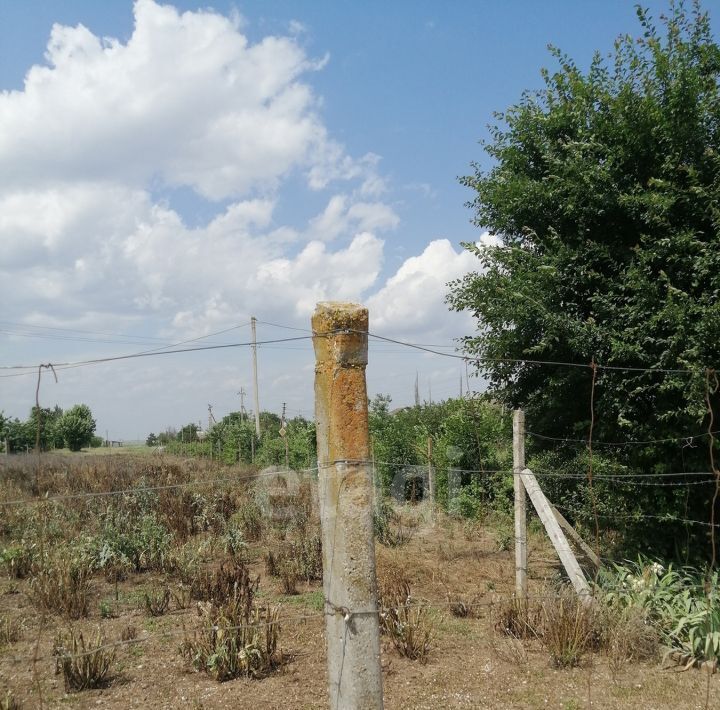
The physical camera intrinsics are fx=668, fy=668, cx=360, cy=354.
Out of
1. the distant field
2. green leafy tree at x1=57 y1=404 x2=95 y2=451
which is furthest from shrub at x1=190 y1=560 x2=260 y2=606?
green leafy tree at x1=57 y1=404 x2=95 y2=451

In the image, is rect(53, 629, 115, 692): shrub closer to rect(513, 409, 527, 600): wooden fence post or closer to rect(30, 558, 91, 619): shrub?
rect(30, 558, 91, 619): shrub

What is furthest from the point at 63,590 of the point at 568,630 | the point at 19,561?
the point at 568,630

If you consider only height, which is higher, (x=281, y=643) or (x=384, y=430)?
(x=384, y=430)

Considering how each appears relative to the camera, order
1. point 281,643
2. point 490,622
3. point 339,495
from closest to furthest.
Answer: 1. point 339,495
2. point 281,643
3. point 490,622

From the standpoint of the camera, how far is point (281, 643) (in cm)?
548

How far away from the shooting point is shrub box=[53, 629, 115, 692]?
14.8 feet

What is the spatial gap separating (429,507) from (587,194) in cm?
760

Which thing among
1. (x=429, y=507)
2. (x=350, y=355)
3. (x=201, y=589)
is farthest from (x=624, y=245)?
(x=429, y=507)

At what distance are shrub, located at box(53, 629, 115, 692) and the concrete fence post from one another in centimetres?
238

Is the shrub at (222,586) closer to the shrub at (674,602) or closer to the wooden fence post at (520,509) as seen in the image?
the wooden fence post at (520,509)

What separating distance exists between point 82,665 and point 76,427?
1162 inches

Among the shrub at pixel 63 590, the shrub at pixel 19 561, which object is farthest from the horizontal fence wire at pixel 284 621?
the shrub at pixel 19 561

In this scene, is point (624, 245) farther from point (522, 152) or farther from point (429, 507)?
point (429, 507)

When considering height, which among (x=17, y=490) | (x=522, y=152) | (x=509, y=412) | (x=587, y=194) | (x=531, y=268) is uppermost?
(x=522, y=152)
